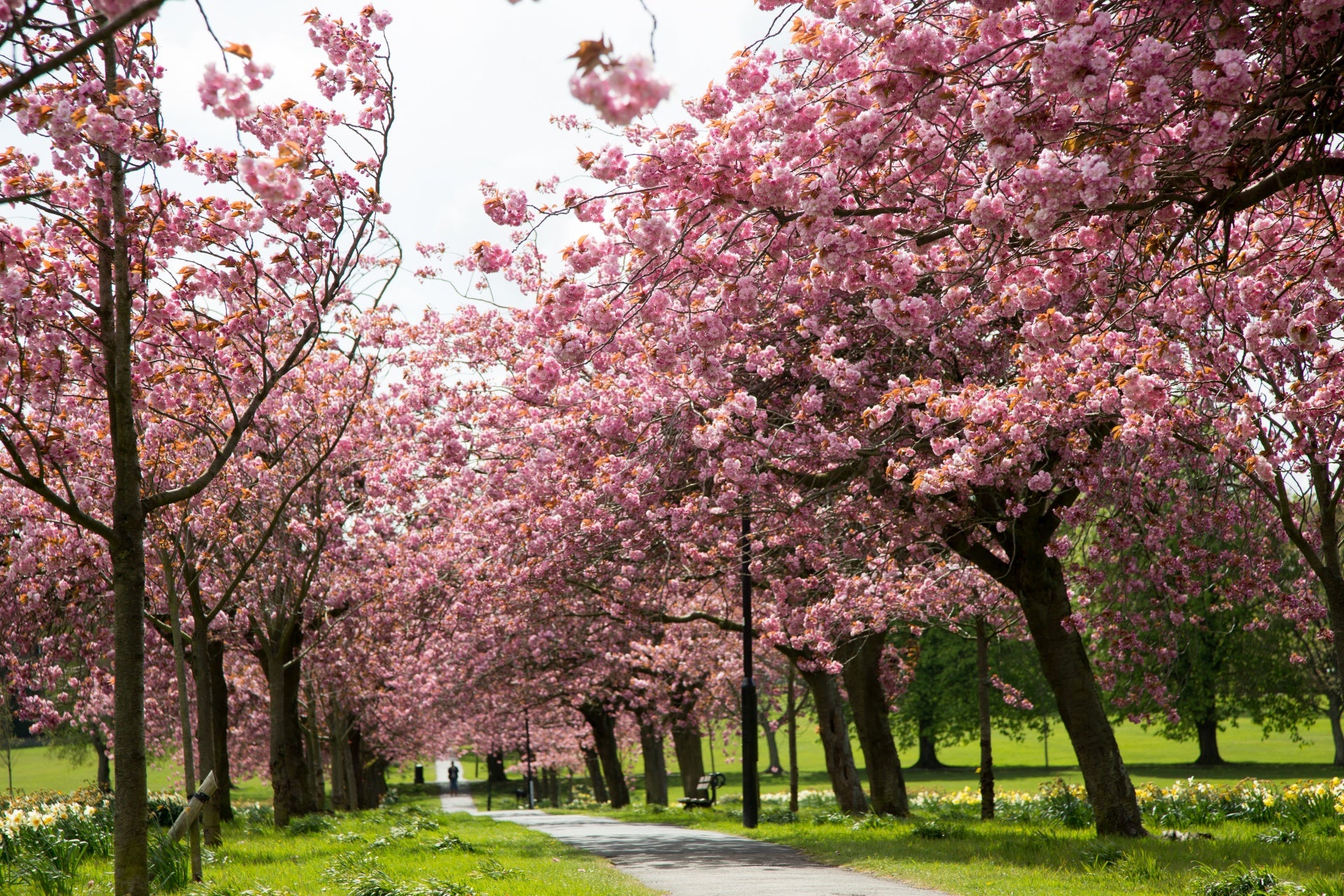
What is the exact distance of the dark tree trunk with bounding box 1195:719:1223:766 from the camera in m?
37.6

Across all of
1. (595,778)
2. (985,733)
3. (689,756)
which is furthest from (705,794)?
(595,778)

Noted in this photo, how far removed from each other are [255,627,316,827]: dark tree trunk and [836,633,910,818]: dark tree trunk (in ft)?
30.7

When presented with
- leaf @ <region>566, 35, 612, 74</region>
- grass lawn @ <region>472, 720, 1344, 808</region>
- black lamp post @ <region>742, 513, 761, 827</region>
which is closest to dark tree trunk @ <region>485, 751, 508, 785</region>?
grass lawn @ <region>472, 720, 1344, 808</region>

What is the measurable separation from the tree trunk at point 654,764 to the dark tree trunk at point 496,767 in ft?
113

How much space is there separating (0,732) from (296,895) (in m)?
30.6

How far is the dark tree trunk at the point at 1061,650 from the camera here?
39.7ft

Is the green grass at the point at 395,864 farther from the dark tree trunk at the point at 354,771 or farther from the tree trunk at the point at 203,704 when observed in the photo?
the dark tree trunk at the point at 354,771

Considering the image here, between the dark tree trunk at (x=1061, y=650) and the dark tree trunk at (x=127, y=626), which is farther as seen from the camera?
the dark tree trunk at (x=1061, y=650)

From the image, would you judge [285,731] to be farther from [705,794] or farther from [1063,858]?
[1063,858]

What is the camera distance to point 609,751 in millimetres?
38094

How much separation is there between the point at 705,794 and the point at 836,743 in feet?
29.4

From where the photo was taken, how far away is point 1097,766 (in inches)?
477

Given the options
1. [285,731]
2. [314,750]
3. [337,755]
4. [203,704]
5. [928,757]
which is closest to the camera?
[203,704]

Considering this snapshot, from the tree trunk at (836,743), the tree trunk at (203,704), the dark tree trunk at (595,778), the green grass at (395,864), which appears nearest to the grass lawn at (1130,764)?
the tree trunk at (836,743)
